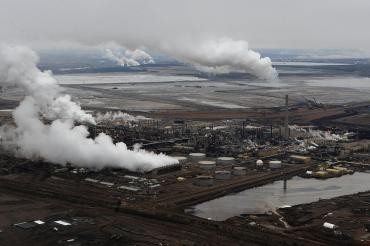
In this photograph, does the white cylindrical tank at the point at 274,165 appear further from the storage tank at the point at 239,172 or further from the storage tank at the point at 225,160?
the storage tank at the point at 225,160

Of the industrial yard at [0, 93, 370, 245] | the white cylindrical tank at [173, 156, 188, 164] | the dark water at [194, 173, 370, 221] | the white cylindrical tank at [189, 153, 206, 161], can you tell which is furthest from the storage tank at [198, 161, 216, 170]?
the dark water at [194, 173, 370, 221]

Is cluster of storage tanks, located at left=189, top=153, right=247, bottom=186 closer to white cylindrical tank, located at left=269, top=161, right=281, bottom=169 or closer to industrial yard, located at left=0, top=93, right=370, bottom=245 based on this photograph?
industrial yard, located at left=0, top=93, right=370, bottom=245

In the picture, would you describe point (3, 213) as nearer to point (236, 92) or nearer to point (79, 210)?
point (79, 210)

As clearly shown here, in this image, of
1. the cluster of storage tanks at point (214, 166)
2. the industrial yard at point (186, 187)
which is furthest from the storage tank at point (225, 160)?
the industrial yard at point (186, 187)

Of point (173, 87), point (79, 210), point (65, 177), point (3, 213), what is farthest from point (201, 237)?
point (173, 87)

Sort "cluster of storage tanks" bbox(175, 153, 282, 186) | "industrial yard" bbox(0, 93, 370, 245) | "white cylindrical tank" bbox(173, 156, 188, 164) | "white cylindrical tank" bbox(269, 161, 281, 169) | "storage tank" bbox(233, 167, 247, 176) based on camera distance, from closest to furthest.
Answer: "industrial yard" bbox(0, 93, 370, 245) → "cluster of storage tanks" bbox(175, 153, 282, 186) → "storage tank" bbox(233, 167, 247, 176) → "white cylindrical tank" bbox(269, 161, 281, 169) → "white cylindrical tank" bbox(173, 156, 188, 164)

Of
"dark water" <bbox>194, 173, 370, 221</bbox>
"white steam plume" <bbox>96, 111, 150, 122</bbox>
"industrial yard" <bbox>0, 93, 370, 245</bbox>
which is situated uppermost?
"white steam plume" <bbox>96, 111, 150, 122</bbox>

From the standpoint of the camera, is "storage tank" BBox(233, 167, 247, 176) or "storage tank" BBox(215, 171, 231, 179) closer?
"storage tank" BBox(215, 171, 231, 179)
